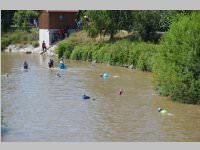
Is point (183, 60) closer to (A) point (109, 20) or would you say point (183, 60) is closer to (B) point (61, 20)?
(A) point (109, 20)

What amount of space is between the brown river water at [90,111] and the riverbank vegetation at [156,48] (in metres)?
0.97

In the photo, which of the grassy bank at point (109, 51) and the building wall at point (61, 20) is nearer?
the grassy bank at point (109, 51)

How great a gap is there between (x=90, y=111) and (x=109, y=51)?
69.8 feet

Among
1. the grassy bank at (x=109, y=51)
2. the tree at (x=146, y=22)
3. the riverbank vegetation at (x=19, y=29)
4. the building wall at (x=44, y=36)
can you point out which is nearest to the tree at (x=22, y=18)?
the riverbank vegetation at (x=19, y=29)

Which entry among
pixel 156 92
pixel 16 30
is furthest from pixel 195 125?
pixel 16 30

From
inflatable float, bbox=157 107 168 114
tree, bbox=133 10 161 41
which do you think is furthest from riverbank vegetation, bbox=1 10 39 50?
inflatable float, bbox=157 107 168 114

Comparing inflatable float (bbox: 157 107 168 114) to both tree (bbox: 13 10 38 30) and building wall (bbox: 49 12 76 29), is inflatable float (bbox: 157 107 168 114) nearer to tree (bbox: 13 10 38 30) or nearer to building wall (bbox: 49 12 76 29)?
building wall (bbox: 49 12 76 29)

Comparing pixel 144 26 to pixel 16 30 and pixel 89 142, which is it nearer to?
pixel 16 30

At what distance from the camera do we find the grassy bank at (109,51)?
41500 mm

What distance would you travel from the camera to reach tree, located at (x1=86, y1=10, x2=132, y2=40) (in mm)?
50781

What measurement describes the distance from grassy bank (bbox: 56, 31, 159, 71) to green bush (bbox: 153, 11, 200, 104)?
11602mm

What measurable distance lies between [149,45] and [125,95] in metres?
13.2

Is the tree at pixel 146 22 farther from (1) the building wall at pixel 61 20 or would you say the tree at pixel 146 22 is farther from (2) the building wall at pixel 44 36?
(1) the building wall at pixel 61 20

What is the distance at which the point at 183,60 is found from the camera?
87.5 feet
